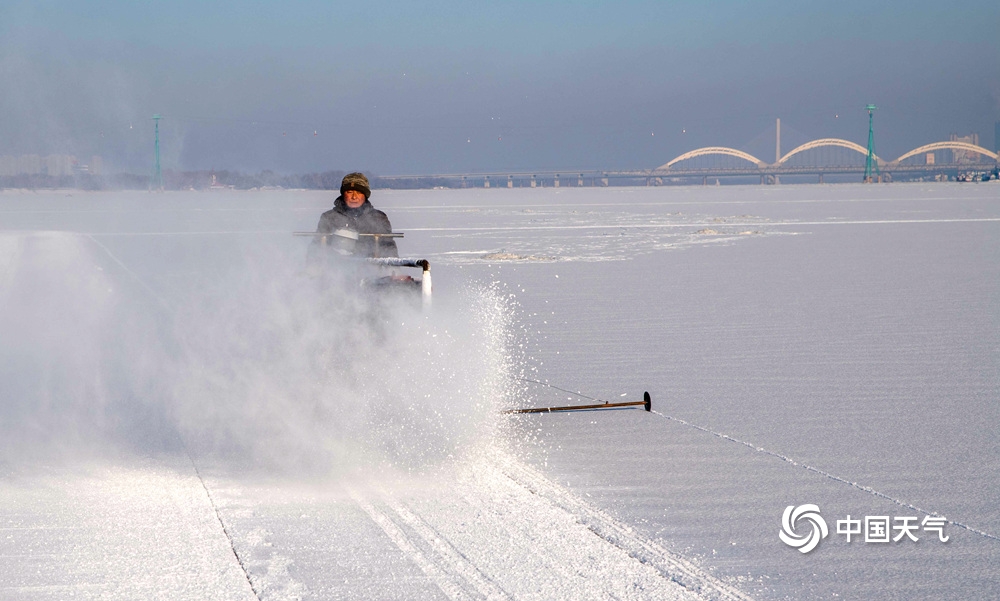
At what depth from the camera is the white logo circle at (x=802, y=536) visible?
473 centimetres

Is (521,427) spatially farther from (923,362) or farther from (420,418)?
(923,362)

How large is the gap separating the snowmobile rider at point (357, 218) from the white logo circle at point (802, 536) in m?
3.20

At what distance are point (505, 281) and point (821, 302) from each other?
5640mm

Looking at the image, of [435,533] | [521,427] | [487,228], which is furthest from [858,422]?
[487,228]

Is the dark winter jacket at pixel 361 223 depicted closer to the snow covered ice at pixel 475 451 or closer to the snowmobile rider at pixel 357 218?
the snowmobile rider at pixel 357 218

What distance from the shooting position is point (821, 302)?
48.5 ft

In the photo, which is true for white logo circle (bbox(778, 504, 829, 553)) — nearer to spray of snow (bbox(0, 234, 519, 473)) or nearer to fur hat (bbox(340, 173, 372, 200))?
spray of snow (bbox(0, 234, 519, 473))

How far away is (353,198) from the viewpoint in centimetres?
724

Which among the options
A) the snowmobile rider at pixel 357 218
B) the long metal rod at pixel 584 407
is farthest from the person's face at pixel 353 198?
the long metal rod at pixel 584 407

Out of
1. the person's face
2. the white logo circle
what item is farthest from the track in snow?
the person's face

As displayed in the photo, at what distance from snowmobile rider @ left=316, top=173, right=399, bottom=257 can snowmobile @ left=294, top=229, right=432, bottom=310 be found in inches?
3.5

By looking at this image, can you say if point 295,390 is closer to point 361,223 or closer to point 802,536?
point 361,223

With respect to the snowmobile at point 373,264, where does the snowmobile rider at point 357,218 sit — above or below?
above

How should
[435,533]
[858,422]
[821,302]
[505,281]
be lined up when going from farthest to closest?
[505,281] → [821,302] → [858,422] → [435,533]
